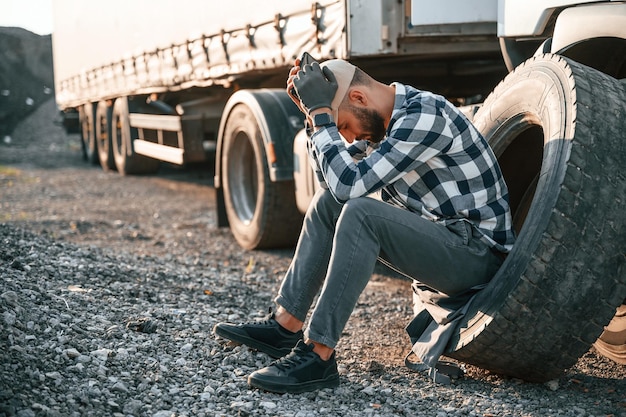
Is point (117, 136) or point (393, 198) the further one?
point (117, 136)

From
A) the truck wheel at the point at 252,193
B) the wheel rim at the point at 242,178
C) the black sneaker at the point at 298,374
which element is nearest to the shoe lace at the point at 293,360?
the black sneaker at the point at 298,374

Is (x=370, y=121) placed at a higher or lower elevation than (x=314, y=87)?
lower

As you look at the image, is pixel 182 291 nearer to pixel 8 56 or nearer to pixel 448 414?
pixel 448 414

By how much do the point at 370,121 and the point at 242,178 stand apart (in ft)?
13.3

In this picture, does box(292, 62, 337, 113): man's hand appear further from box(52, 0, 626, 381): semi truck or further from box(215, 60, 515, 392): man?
box(52, 0, 626, 381): semi truck

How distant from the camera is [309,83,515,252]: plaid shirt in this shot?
3.24m

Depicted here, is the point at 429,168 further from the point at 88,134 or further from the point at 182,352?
the point at 88,134

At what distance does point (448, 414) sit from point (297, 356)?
63 centimetres

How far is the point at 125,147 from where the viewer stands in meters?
12.9

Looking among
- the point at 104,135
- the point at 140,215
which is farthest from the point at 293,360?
the point at 104,135

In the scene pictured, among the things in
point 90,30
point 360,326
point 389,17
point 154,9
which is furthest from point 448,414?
point 90,30

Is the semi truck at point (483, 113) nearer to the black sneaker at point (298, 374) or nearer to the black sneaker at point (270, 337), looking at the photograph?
the black sneaker at point (298, 374)

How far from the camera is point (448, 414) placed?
3191mm

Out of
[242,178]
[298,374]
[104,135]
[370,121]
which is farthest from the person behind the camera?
[104,135]
